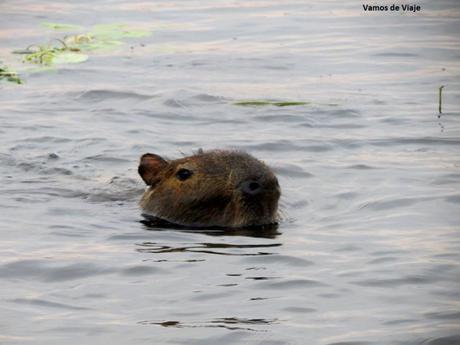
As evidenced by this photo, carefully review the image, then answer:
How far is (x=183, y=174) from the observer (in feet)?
33.9

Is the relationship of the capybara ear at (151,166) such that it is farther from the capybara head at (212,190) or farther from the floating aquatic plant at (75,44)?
the floating aquatic plant at (75,44)

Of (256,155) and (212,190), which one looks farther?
(256,155)

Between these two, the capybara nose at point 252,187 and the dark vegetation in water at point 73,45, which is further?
the dark vegetation in water at point 73,45

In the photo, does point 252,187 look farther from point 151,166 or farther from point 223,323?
point 223,323

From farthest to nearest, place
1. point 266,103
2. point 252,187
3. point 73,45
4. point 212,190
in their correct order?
point 73,45
point 266,103
point 212,190
point 252,187

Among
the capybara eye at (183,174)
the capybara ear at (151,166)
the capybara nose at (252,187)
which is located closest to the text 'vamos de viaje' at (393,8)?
the capybara ear at (151,166)

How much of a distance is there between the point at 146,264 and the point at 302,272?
42.4 inches

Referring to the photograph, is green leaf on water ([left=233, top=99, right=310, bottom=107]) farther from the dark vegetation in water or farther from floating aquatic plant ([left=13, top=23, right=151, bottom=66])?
floating aquatic plant ([left=13, top=23, right=151, bottom=66])

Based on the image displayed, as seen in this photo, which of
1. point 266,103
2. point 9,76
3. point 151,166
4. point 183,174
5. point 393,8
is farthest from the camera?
point 393,8

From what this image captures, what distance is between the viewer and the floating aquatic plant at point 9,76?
52.1 feet

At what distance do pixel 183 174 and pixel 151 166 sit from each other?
0.46 m

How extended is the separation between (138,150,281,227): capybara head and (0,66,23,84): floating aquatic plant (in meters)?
5.64

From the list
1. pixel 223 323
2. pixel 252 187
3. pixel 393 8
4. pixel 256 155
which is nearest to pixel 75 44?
pixel 393 8

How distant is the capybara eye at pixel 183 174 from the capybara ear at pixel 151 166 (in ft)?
1.08
